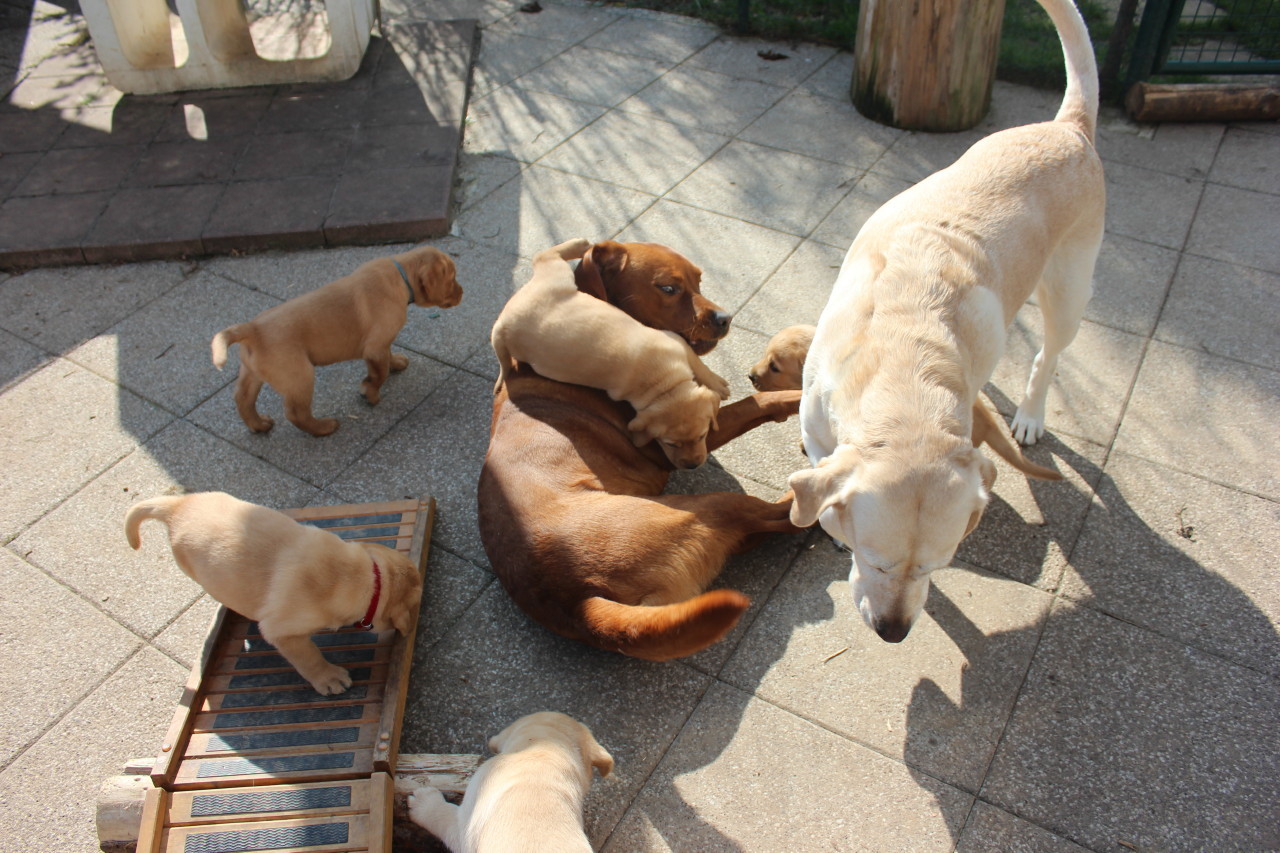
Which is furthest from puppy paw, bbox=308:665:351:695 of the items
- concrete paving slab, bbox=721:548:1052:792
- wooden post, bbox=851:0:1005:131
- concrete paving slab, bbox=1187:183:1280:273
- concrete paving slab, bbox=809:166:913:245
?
wooden post, bbox=851:0:1005:131

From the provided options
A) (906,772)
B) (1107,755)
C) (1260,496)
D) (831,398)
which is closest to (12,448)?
(831,398)

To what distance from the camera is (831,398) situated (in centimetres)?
272

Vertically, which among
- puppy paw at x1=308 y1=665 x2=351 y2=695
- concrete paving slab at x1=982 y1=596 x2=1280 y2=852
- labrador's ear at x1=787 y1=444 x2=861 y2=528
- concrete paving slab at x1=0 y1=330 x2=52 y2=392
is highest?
labrador's ear at x1=787 y1=444 x2=861 y2=528

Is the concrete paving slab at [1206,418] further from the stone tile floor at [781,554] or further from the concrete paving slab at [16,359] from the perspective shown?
the concrete paving slab at [16,359]

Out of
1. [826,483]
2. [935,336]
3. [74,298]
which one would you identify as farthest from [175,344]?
[935,336]

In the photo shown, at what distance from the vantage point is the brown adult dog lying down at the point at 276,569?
8.99 feet

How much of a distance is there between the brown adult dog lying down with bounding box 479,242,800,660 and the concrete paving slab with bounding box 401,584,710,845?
23 centimetres

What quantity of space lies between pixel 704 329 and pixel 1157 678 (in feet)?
7.47

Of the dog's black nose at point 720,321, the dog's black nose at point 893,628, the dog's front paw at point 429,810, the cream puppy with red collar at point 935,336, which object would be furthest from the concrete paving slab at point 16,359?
the dog's black nose at point 893,628

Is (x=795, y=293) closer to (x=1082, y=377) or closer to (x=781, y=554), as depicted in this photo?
(x=1082, y=377)

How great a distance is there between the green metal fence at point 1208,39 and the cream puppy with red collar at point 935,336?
10.6 feet

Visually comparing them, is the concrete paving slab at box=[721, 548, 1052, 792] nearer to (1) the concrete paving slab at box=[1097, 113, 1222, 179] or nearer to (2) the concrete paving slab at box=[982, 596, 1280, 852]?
(2) the concrete paving slab at box=[982, 596, 1280, 852]

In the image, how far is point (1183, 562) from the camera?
3348 mm

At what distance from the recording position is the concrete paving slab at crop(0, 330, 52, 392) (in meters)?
4.55
